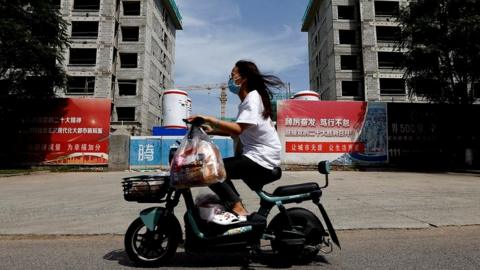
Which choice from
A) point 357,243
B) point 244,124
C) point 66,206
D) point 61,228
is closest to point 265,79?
point 244,124

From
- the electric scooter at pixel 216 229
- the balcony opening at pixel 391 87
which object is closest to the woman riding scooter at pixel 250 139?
the electric scooter at pixel 216 229

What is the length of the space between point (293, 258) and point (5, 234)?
12.9 ft

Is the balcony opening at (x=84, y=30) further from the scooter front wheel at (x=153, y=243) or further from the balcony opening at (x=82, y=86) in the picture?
the scooter front wheel at (x=153, y=243)

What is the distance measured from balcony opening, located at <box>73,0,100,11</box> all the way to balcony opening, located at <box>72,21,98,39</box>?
1.62 meters

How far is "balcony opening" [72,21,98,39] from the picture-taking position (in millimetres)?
35906

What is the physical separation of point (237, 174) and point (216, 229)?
1.68 feet

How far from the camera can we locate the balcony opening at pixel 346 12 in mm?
39438

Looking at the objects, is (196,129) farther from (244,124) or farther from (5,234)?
(5,234)

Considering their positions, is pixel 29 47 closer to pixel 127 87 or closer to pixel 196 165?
pixel 196 165

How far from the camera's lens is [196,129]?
10.2ft

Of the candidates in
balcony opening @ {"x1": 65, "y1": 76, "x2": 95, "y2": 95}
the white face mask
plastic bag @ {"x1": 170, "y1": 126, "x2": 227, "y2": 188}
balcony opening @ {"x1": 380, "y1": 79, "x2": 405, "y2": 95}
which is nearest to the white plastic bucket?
balcony opening @ {"x1": 65, "y1": 76, "x2": 95, "y2": 95}

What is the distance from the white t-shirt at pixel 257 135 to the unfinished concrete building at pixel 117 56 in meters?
32.3

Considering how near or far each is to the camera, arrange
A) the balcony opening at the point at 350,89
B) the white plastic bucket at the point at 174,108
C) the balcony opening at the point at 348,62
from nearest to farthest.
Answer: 1. the white plastic bucket at the point at 174,108
2. the balcony opening at the point at 350,89
3. the balcony opening at the point at 348,62

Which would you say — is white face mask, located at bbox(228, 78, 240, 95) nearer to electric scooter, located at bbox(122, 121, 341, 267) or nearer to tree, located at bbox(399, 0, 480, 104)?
electric scooter, located at bbox(122, 121, 341, 267)
